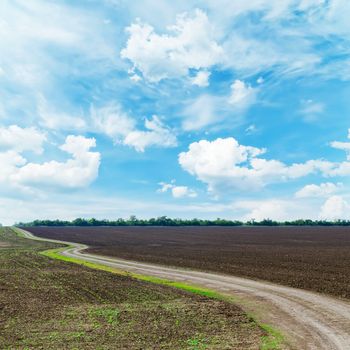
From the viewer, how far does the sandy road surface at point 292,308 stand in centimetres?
1714

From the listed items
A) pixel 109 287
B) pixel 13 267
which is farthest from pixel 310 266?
pixel 13 267

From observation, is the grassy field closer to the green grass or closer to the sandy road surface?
the green grass

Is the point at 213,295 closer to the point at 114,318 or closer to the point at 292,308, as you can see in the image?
the point at 292,308

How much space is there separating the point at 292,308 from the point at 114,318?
11.0 meters

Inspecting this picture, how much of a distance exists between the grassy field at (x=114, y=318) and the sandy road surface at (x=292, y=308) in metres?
1.67

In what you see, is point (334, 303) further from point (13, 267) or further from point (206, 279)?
point (13, 267)

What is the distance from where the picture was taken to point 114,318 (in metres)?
20.9

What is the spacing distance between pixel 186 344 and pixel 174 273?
23238 mm

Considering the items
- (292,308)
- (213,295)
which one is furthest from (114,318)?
(292,308)

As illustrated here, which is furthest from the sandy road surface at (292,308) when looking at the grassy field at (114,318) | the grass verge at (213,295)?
the grassy field at (114,318)

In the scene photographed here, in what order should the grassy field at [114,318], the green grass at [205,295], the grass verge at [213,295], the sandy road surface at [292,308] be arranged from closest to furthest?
the green grass at [205,295]
the grass verge at [213,295]
the grassy field at [114,318]
the sandy road surface at [292,308]

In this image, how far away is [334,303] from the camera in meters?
24.6

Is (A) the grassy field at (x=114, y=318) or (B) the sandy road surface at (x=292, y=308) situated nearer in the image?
(A) the grassy field at (x=114, y=318)

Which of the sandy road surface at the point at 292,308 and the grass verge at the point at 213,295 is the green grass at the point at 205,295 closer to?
the grass verge at the point at 213,295
